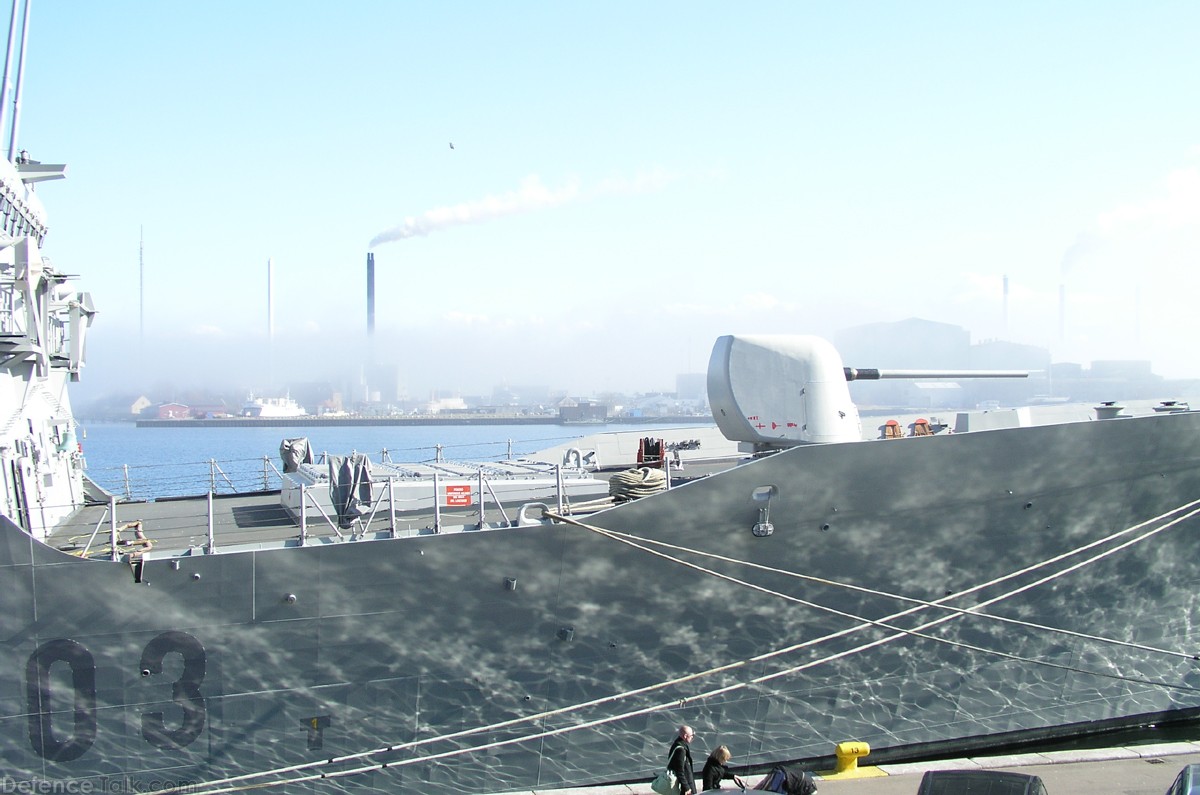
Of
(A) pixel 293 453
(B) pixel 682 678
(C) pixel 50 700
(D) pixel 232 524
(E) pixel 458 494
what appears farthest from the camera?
(A) pixel 293 453

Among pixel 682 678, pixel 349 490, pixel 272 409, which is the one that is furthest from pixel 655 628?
pixel 272 409

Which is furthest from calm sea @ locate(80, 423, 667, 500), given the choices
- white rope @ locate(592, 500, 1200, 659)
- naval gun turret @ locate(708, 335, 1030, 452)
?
white rope @ locate(592, 500, 1200, 659)

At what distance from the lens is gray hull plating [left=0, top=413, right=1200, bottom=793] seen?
9.10m

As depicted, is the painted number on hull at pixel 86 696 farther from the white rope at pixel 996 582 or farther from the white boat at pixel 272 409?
the white boat at pixel 272 409

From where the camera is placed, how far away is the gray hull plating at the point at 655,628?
9102 millimetres

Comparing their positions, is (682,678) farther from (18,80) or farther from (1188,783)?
(18,80)

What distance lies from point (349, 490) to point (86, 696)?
3.23m

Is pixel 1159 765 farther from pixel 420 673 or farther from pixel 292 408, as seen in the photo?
pixel 292 408

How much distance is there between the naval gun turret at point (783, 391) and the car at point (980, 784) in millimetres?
5136

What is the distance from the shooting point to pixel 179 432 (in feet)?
454

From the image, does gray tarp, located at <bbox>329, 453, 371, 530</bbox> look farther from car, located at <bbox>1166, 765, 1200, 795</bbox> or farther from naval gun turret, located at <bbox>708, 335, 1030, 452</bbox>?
car, located at <bbox>1166, 765, 1200, 795</bbox>

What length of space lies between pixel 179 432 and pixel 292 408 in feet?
54.6

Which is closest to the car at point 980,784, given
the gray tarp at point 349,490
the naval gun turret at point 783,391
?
the naval gun turret at point 783,391

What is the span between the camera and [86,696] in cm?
901
